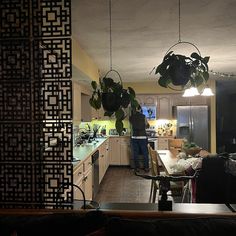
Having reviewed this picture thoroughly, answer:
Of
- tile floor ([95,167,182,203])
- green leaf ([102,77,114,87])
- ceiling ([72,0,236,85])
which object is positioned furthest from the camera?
tile floor ([95,167,182,203])

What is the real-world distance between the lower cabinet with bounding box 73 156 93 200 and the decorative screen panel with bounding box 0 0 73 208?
1.31 meters

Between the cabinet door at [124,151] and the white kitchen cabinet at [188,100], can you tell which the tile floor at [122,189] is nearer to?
the cabinet door at [124,151]

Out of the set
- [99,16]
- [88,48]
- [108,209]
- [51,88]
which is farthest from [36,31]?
[88,48]

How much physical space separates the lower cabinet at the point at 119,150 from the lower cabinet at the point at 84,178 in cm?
367

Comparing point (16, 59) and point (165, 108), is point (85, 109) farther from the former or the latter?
point (16, 59)

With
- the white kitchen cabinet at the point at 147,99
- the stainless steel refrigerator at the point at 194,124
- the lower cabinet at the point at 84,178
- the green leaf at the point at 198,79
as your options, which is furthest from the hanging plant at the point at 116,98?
the white kitchen cabinet at the point at 147,99

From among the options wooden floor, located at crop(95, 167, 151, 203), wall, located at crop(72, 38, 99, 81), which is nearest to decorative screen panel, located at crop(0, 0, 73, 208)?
wall, located at crop(72, 38, 99, 81)

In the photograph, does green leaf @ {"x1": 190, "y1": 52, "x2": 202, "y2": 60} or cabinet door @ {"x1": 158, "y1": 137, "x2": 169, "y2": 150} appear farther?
cabinet door @ {"x1": 158, "y1": 137, "x2": 169, "y2": 150}

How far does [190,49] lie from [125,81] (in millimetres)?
4134

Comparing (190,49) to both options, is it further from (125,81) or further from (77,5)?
(125,81)

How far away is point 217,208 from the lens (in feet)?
5.94

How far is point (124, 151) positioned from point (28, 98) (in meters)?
6.45

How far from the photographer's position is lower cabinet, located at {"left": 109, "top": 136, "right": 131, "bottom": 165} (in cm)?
821

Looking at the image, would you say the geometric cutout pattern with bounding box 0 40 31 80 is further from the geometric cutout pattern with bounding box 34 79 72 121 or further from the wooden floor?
the wooden floor
